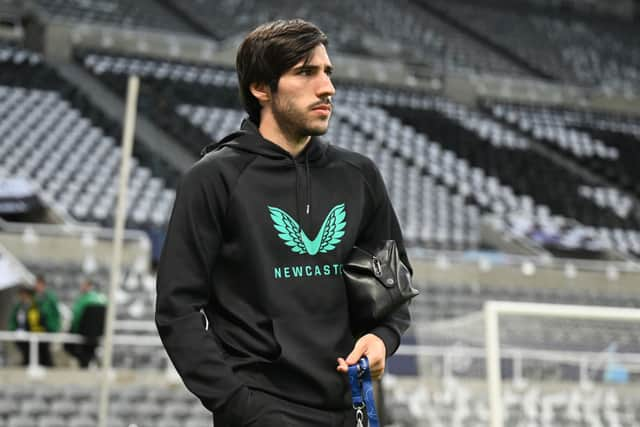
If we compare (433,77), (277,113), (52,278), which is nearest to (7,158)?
(52,278)

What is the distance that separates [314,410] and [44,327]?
30.8ft

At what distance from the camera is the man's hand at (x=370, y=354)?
2867 millimetres

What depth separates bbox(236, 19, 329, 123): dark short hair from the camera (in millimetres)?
2934

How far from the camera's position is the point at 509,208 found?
795 inches

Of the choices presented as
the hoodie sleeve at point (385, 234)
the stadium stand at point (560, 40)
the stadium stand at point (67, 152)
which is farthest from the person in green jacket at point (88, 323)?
the stadium stand at point (560, 40)

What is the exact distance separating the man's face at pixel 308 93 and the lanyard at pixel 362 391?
1.75 ft

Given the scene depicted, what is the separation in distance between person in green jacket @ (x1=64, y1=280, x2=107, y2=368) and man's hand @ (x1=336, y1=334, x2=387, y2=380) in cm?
887

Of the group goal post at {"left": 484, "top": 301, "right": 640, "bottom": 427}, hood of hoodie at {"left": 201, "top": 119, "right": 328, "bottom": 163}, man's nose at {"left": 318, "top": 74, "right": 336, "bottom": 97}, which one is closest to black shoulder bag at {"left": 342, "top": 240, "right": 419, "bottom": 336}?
hood of hoodie at {"left": 201, "top": 119, "right": 328, "bottom": 163}

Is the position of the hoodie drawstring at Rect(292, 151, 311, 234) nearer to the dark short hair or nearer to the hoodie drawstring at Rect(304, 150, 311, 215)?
the hoodie drawstring at Rect(304, 150, 311, 215)

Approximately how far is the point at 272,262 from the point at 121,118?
18599 mm

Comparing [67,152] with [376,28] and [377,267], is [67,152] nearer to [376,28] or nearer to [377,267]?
[376,28]

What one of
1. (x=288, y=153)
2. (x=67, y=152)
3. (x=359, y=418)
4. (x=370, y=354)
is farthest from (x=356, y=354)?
(x=67, y=152)

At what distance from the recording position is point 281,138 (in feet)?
9.92

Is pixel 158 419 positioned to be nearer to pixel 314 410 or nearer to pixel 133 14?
pixel 314 410
